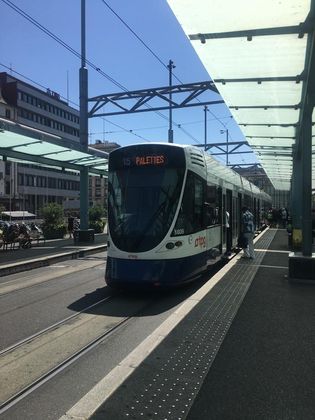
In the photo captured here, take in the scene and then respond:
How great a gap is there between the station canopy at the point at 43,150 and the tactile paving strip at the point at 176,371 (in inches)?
397

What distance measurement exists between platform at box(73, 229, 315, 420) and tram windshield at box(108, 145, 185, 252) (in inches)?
81.5

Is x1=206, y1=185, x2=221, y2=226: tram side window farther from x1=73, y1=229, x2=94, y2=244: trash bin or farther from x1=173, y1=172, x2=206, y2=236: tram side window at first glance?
x1=73, y1=229, x2=94, y2=244: trash bin

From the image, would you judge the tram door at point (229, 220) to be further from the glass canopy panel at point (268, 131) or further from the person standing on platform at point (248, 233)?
the glass canopy panel at point (268, 131)

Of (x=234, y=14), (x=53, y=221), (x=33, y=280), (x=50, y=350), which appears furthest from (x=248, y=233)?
(x=53, y=221)

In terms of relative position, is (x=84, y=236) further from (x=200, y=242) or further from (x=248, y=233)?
(x=200, y=242)

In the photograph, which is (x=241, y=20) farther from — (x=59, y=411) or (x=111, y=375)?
(x=59, y=411)

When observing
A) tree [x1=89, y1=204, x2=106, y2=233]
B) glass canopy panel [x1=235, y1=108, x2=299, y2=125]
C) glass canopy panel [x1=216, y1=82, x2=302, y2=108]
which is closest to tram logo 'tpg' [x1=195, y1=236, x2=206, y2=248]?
glass canopy panel [x1=216, y1=82, x2=302, y2=108]

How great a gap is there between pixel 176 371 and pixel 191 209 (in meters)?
5.85

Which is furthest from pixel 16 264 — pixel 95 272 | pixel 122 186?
pixel 122 186

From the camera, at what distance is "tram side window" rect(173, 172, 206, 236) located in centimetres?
1046

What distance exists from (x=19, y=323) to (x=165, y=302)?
2.95 metres

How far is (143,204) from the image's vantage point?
10.4 m

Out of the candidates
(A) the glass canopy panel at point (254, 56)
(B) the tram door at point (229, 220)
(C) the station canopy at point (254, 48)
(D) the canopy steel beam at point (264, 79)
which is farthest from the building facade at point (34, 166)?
(A) the glass canopy panel at point (254, 56)

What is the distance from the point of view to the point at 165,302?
979 cm
